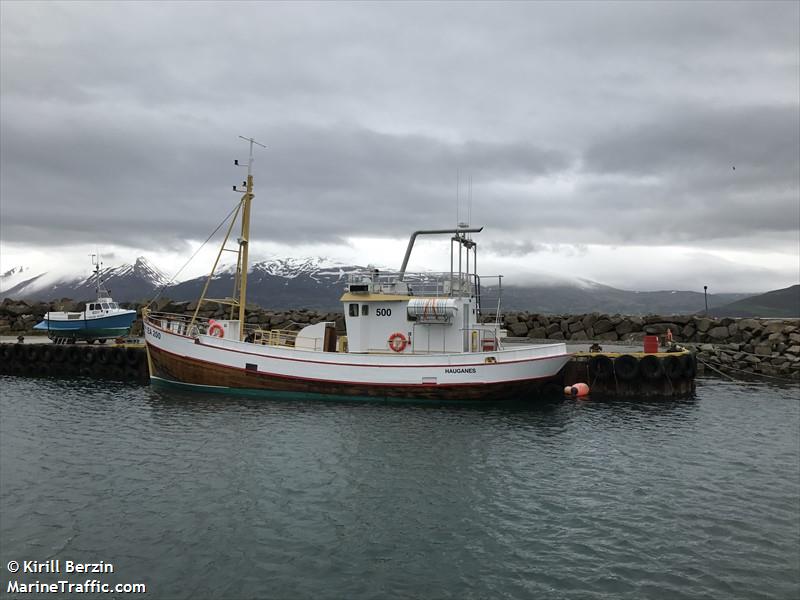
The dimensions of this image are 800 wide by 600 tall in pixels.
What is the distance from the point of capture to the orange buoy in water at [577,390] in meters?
24.6

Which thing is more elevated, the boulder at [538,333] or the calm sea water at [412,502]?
the boulder at [538,333]

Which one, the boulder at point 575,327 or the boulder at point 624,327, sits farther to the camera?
the boulder at point 575,327

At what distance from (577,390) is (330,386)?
443 inches

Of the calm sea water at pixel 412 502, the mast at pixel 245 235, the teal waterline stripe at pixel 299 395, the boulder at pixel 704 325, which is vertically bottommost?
the calm sea water at pixel 412 502

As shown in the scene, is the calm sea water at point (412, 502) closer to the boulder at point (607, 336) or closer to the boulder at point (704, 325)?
the boulder at point (607, 336)

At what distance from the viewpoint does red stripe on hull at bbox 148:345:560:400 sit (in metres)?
22.9

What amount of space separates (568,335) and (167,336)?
26760 mm

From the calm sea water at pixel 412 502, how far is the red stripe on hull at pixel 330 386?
6.53ft

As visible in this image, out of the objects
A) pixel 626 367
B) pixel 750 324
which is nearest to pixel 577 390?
pixel 626 367

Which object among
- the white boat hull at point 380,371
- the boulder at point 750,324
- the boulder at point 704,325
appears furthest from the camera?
the boulder at point 704,325

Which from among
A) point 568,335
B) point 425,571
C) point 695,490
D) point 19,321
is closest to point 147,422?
point 425,571

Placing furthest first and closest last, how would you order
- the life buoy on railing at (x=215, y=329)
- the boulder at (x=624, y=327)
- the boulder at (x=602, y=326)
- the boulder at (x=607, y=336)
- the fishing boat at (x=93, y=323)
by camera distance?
1. the fishing boat at (x=93, y=323)
2. the boulder at (x=602, y=326)
3. the boulder at (x=607, y=336)
4. the boulder at (x=624, y=327)
5. the life buoy on railing at (x=215, y=329)

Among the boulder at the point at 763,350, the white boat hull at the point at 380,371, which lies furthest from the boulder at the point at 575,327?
the white boat hull at the point at 380,371

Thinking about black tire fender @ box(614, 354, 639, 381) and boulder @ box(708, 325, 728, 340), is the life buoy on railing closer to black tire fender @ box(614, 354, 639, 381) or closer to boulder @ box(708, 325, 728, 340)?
black tire fender @ box(614, 354, 639, 381)
